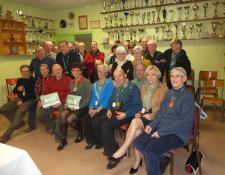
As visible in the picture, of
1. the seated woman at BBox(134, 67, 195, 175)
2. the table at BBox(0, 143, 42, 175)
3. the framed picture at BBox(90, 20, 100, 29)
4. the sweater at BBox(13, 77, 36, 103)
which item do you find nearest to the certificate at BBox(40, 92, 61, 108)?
the sweater at BBox(13, 77, 36, 103)

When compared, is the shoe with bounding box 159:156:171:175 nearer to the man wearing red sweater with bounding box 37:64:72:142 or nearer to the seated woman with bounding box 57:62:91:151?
the seated woman with bounding box 57:62:91:151

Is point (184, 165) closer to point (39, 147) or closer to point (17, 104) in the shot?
point (39, 147)

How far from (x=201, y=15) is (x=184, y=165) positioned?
4077mm

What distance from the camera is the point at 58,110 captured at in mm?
3303

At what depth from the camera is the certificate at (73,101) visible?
3001 mm

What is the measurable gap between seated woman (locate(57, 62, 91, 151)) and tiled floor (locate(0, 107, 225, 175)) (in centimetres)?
26

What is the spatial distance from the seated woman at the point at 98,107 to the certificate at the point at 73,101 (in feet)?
0.82

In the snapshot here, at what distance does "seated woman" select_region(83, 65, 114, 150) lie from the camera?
9.40 feet

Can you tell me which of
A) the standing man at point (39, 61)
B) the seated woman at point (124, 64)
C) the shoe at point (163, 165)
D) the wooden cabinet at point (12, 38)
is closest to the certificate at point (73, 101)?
the seated woman at point (124, 64)

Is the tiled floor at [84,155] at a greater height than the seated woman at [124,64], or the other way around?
the seated woman at [124,64]

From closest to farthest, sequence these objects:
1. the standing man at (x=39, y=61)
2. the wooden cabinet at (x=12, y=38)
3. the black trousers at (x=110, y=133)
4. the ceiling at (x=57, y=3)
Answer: the black trousers at (x=110, y=133) < the standing man at (x=39, y=61) < the wooden cabinet at (x=12, y=38) < the ceiling at (x=57, y=3)

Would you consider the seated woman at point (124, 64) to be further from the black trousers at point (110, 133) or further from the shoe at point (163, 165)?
the shoe at point (163, 165)

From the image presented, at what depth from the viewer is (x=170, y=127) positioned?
1.92m

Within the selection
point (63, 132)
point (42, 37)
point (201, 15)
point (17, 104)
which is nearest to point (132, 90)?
point (63, 132)
